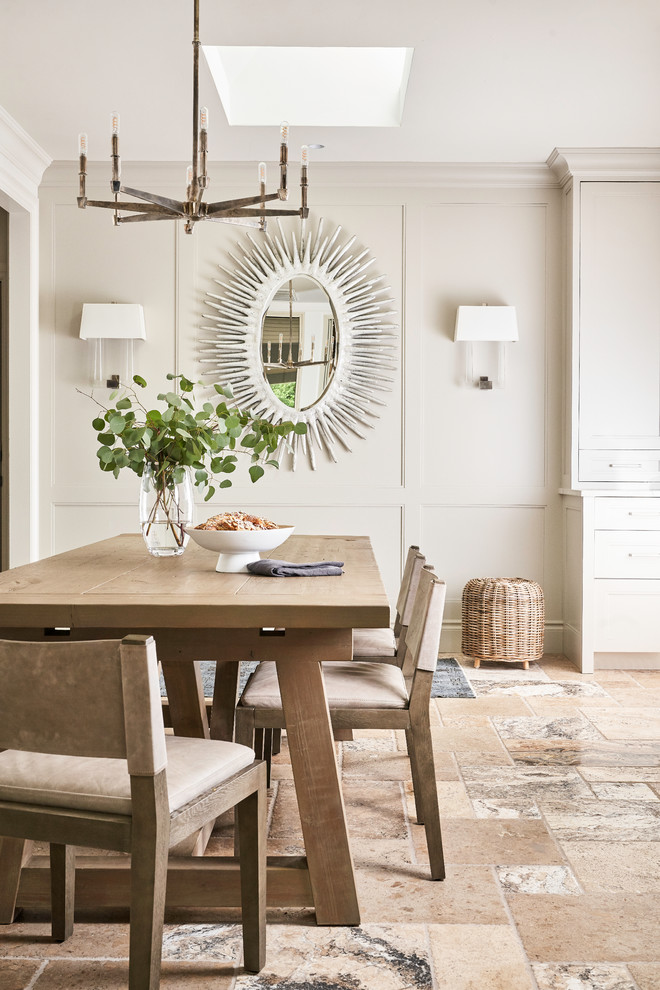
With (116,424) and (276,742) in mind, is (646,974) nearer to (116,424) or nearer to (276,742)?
(276,742)

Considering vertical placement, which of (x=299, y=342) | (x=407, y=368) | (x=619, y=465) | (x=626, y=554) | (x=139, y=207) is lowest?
(x=626, y=554)

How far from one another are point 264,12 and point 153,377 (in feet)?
7.27

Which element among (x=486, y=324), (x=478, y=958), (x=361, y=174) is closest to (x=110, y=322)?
(x=361, y=174)

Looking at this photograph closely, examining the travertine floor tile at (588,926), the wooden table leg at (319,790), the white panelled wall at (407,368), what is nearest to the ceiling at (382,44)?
the white panelled wall at (407,368)

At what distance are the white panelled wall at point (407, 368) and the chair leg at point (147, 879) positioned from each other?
358 cm

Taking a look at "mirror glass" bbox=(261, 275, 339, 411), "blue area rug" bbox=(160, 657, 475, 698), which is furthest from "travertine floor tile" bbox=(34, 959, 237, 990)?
"mirror glass" bbox=(261, 275, 339, 411)

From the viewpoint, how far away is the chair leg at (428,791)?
7.01 feet

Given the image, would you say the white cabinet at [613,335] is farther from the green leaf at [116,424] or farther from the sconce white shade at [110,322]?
the green leaf at [116,424]

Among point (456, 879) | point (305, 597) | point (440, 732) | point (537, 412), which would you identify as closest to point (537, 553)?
point (537, 412)

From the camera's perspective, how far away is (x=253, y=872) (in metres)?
1.70

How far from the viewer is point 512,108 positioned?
4.05 metres

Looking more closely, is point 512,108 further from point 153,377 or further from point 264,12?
point 153,377

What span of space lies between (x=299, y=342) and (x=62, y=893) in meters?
3.54

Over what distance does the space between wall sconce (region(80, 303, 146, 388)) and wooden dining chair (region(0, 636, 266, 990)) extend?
3534 mm
